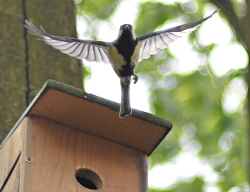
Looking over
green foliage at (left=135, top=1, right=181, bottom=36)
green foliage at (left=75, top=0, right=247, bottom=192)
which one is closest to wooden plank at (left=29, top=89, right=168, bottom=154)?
green foliage at (left=75, top=0, right=247, bottom=192)

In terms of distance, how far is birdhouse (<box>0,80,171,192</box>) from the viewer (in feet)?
7.79

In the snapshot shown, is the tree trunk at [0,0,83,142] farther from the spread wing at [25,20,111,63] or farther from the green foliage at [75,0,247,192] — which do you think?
the green foliage at [75,0,247,192]

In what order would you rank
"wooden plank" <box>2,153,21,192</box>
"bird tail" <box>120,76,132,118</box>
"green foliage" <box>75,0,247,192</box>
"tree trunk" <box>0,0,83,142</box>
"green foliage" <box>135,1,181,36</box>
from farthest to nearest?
"green foliage" <box>135,1,181,36</box>
"green foliage" <box>75,0,247,192</box>
"tree trunk" <box>0,0,83,142</box>
"bird tail" <box>120,76,132,118</box>
"wooden plank" <box>2,153,21,192</box>

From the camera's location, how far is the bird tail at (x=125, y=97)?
96.7 inches

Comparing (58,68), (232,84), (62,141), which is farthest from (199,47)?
(62,141)

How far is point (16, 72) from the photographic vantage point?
316cm

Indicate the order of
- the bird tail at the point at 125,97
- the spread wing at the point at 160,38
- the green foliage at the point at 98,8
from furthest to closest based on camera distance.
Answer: the green foliage at the point at 98,8, the spread wing at the point at 160,38, the bird tail at the point at 125,97

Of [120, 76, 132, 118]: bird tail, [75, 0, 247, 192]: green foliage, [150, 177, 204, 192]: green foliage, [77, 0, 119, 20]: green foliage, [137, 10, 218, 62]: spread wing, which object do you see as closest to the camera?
[120, 76, 132, 118]: bird tail

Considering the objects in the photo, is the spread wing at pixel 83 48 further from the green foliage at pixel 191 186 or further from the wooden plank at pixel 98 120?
the green foliage at pixel 191 186

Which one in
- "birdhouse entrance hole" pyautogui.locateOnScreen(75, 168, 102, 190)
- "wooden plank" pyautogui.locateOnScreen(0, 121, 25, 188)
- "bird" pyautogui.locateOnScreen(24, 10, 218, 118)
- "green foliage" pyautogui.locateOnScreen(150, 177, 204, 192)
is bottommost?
"birdhouse entrance hole" pyautogui.locateOnScreen(75, 168, 102, 190)

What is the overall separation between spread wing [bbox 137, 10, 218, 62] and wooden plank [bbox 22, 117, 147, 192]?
649 mm

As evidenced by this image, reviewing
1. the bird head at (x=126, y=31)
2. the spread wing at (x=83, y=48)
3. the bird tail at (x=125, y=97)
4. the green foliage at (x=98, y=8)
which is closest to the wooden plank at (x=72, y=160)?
the bird tail at (x=125, y=97)

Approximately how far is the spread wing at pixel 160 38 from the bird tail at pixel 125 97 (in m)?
0.20

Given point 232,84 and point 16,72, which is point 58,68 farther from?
point 232,84
